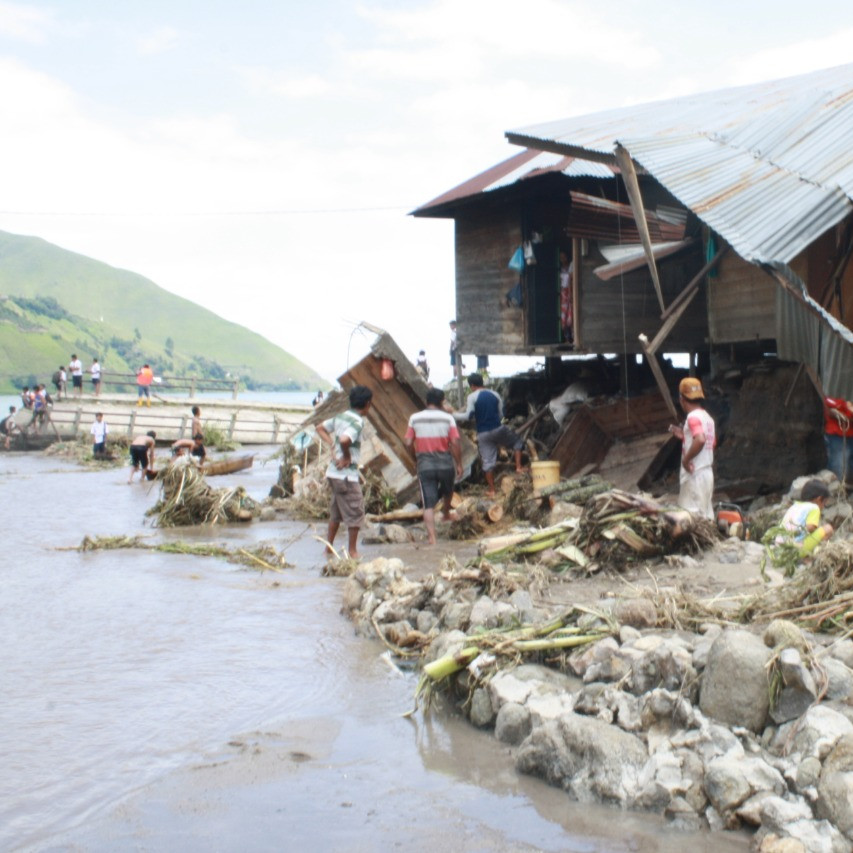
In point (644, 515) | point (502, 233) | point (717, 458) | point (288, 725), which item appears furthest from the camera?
point (502, 233)

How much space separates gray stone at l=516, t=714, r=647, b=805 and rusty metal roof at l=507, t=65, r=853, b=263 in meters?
4.74

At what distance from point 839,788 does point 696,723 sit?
2.71 feet

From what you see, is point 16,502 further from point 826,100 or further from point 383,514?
point 826,100

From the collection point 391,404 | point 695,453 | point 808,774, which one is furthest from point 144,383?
point 808,774

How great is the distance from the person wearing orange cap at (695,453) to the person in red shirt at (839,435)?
1.62 m

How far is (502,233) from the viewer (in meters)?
19.0

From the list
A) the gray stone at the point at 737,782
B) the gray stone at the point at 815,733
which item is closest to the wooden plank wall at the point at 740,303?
the gray stone at the point at 815,733

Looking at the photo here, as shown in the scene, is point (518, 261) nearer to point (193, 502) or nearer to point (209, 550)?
point (193, 502)

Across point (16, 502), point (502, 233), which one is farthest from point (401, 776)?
point (16, 502)

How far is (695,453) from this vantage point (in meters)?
9.27

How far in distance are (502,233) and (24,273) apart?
606ft

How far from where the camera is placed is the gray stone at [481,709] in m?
5.86

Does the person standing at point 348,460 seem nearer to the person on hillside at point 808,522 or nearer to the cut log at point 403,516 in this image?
the cut log at point 403,516

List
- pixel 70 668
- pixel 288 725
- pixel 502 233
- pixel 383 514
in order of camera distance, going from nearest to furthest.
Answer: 1. pixel 288 725
2. pixel 70 668
3. pixel 383 514
4. pixel 502 233
